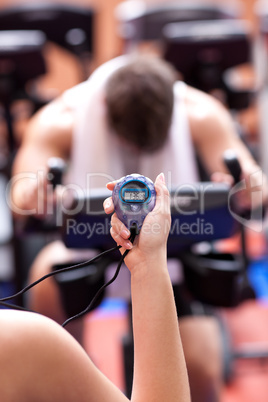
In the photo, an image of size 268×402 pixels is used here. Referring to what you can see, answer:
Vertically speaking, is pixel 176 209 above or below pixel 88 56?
below

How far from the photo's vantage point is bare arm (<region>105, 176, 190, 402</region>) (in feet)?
1.88

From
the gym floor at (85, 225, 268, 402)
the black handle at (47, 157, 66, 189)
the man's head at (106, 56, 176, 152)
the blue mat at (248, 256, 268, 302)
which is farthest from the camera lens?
the blue mat at (248, 256, 268, 302)

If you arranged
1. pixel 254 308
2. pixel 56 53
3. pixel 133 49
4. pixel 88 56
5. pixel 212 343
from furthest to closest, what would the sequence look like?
pixel 56 53 < pixel 133 49 < pixel 88 56 < pixel 254 308 < pixel 212 343

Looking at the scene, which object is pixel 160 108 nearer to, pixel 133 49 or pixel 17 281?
pixel 17 281

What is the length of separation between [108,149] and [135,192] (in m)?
0.65

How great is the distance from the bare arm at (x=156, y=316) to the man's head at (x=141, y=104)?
57 centimetres

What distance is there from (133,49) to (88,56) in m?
0.29

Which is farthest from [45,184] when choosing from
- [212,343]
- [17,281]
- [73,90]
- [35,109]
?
[35,109]

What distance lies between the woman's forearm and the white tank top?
55 cm

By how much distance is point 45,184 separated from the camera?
104cm

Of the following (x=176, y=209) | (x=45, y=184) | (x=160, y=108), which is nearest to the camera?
(x=176, y=209)

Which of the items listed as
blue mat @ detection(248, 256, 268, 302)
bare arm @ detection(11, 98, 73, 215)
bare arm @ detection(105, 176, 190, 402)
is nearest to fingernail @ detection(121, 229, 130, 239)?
bare arm @ detection(105, 176, 190, 402)

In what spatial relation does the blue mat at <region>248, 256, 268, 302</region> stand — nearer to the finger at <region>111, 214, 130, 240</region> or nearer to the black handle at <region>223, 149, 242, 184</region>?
the black handle at <region>223, 149, 242, 184</region>

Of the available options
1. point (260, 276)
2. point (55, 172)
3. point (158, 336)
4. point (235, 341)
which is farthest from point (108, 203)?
point (260, 276)
